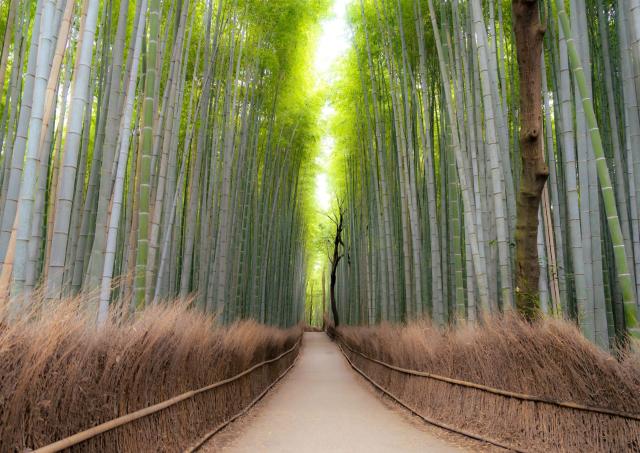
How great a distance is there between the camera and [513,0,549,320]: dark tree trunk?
317 centimetres

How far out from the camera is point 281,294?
12.9 meters

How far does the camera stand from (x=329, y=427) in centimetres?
392

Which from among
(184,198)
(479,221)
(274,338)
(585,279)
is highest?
(184,198)

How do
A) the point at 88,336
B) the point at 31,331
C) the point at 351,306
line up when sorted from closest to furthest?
the point at 31,331 → the point at 88,336 → the point at 351,306

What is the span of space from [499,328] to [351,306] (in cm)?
1270

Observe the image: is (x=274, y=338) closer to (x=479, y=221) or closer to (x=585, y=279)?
(x=479, y=221)

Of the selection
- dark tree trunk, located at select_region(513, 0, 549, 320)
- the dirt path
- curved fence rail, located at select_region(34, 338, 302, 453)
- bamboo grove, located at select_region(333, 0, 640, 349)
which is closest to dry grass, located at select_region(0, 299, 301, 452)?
curved fence rail, located at select_region(34, 338, 302, 453)

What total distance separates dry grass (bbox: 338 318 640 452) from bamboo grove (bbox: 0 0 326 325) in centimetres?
237

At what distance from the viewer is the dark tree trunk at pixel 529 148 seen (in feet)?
10.4

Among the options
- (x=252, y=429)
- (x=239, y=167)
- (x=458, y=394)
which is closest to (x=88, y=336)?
(x=252, y=429)

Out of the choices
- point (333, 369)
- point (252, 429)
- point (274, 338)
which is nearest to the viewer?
point (252, 429)

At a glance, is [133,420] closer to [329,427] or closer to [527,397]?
[329,427]

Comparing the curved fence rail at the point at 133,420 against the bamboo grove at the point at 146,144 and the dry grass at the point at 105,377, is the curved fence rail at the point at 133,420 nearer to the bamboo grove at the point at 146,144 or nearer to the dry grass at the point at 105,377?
the dry grass at the point at 105,377

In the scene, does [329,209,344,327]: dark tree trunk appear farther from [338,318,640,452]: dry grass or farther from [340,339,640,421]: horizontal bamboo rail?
[338,318,640,452]: dry grass
